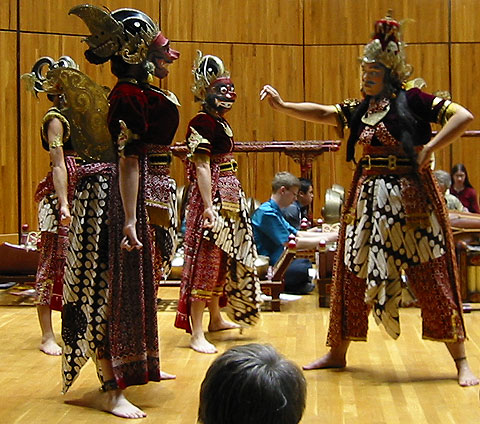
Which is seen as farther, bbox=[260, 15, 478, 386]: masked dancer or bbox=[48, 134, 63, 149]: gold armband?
bbox=[48, 134, 63, 149]: gold armband

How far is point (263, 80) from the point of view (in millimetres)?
8953

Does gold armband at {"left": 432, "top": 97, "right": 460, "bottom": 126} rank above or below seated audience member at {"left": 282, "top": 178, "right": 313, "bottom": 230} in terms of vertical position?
above

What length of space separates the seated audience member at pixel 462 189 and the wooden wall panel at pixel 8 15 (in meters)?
4.35

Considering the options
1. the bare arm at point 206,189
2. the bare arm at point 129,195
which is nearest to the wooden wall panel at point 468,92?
the bare arm at point 206,189

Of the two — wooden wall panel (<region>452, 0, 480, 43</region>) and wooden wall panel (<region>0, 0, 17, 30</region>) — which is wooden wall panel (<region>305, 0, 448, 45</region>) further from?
wooden wall panel (<region>0, 0, 17, 30</region>)

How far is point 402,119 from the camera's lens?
3496 millimetres

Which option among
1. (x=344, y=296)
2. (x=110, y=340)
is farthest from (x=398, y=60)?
(x=110, y=340)

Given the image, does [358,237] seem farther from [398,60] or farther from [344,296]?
[398,60]

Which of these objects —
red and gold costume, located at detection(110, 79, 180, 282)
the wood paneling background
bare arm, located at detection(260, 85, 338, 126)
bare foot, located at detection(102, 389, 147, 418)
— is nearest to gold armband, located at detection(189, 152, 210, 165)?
bare arm, located at detection(260, 85, 338, 126)

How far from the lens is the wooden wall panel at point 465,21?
892cm

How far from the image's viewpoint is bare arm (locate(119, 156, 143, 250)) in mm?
3061

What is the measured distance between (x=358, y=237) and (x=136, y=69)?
1148mm

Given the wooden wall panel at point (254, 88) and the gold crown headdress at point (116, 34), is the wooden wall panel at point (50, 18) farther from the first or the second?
the gold crown headdress at point (116, 34)

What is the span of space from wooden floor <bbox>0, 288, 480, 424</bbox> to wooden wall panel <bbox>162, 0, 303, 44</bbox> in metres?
4.53
